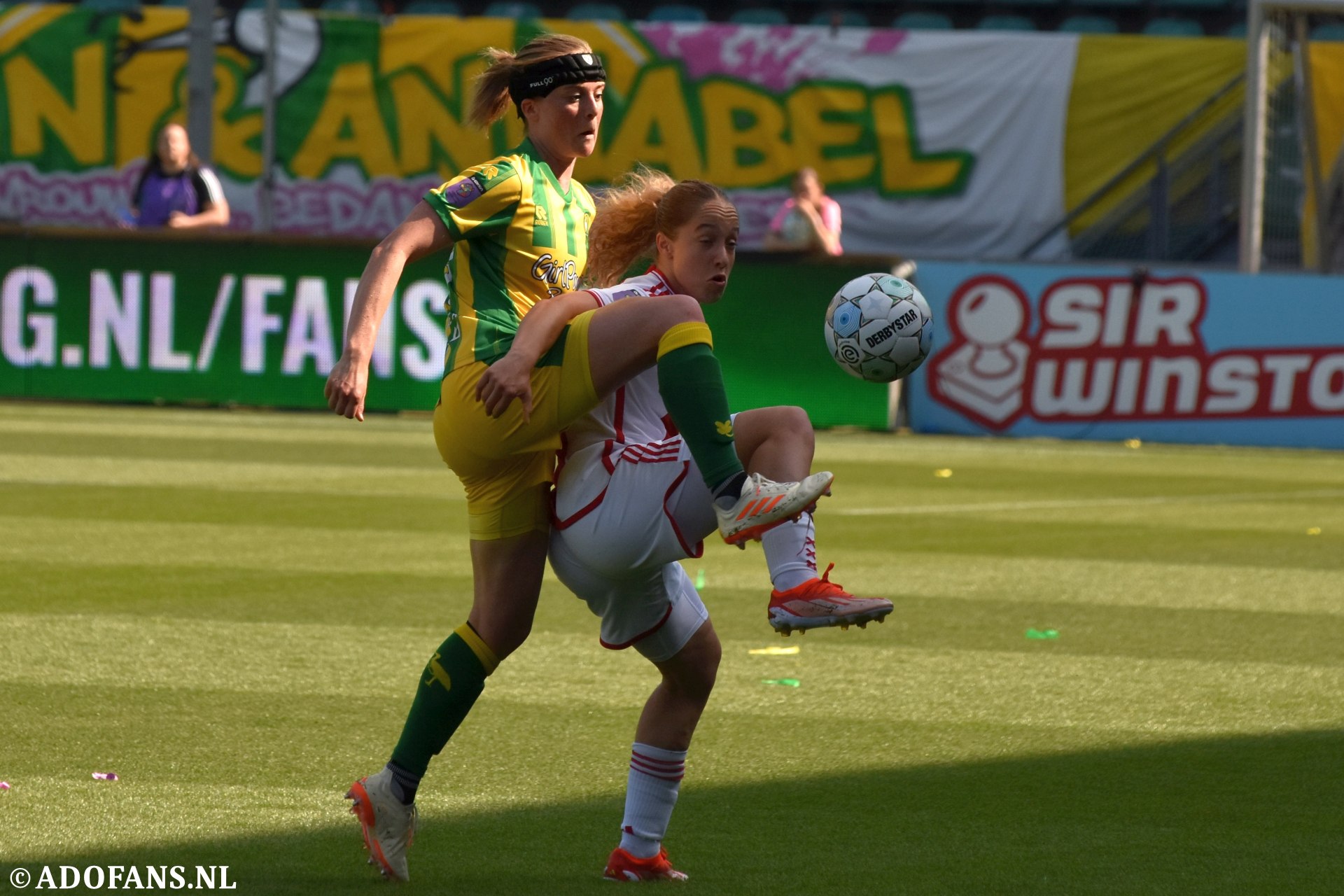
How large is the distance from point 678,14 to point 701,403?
24518 mm

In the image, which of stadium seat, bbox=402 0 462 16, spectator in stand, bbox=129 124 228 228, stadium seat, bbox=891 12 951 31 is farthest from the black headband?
stadium seat, bbox=402 0 462 16

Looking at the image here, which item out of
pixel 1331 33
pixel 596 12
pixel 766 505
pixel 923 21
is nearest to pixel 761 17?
pixel 923 21

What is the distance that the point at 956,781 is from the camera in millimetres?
5266

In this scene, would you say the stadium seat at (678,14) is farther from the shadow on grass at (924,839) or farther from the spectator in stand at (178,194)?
the shadow on grass at (924,839)

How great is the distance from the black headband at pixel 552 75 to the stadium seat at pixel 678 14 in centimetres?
2360

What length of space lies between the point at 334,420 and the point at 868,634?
34.3ft

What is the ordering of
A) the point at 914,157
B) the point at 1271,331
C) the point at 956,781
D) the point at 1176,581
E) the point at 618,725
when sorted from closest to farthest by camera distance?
1. the point at 956,781
2. the point at 618,725
3. the point at 1176,581
4. the point at 1271,331
5. the point at 914,157

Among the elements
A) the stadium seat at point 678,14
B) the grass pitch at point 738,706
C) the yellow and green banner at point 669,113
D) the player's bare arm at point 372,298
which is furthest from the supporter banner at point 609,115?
the player's bare arm at point 372,298

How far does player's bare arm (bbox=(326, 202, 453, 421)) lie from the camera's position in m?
4.12

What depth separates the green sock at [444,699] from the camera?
14.2 feet

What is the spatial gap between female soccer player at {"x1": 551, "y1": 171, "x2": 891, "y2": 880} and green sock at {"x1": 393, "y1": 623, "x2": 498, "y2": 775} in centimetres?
26

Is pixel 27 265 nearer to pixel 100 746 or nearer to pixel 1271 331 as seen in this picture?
pixel 1271 331

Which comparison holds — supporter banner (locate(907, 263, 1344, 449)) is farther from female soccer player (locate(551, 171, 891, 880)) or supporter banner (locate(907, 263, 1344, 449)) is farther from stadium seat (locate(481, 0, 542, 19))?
stadium seat (locate(481, 0, 542, 19))

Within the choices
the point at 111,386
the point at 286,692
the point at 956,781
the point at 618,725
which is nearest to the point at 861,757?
the point at 956,781
